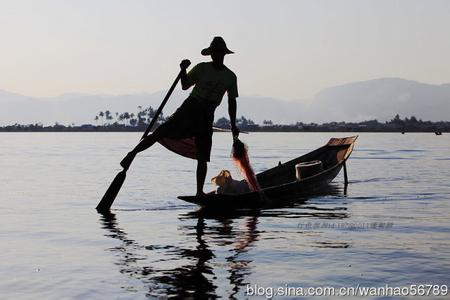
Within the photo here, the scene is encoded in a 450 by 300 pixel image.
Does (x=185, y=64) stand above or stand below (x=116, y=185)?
above

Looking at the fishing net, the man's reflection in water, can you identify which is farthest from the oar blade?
the man's reflection in water

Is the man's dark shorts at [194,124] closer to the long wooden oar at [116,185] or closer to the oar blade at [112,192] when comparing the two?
the long wooden oar at [116,185]

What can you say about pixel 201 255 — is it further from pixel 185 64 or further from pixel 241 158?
pixel 241 158

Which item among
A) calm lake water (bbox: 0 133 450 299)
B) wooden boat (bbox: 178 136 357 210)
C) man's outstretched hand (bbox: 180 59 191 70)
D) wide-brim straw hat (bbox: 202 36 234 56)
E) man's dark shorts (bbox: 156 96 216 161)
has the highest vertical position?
wide-brim straw hat (bbox: 202 36 234 56)

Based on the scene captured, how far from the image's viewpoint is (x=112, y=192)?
15.2m

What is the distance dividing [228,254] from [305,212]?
6063 millimetres

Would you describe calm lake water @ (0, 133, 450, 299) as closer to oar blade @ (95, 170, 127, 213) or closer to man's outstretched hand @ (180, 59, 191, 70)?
oar blade @ (95, 170, 127, 213)

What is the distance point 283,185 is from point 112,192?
13.7 ft

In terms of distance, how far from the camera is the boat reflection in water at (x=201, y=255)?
7.94 metres

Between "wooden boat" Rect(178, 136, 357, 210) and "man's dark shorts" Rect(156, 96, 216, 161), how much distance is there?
1085 mm

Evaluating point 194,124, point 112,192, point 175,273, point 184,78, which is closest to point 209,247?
point 175,273

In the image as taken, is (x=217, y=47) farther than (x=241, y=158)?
No

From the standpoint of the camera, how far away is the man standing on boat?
13.3 meters

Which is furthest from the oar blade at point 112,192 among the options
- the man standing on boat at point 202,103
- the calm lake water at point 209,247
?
the man standing on boat at point 202,103
